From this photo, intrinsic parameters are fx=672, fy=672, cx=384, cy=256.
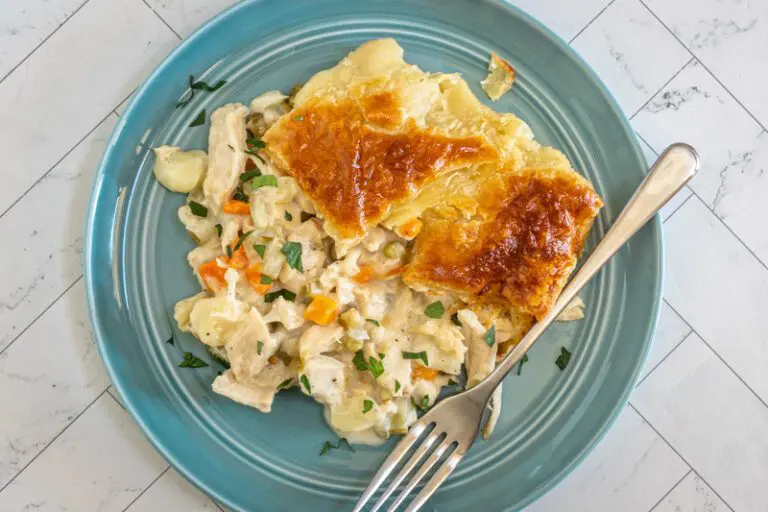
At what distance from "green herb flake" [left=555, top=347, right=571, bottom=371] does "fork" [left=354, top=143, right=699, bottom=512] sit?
10.5 inches

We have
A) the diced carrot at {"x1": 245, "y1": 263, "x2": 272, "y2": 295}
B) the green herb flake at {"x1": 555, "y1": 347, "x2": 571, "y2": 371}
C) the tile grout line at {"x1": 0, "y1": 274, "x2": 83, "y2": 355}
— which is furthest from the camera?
the tile grout line at {"x1": 0, "y1": 274, "x2": 83, "y2": 355}

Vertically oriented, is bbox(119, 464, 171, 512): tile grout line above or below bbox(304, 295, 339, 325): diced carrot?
below

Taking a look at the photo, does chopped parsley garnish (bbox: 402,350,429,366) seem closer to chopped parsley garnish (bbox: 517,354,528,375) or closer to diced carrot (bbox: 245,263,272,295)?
chopped parsley garnish (bbox: 517,354,528,375)

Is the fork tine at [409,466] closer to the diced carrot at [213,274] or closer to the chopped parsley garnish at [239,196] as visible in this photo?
the diced carrot at [213,274]

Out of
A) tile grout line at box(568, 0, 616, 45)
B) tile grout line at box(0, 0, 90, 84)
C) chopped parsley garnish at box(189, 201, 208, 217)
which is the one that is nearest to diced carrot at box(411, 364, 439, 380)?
chopped parsley garnish at box(189, 201, 208, 217)

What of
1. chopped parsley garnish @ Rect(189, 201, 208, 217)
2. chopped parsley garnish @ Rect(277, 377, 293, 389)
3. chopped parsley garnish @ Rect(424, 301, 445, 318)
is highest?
chopped parsley garnish @ Rect(424, 301, 445, 318)

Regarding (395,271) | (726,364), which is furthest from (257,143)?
(726,364)

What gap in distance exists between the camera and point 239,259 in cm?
349

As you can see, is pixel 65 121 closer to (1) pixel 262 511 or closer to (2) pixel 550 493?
(1) pixel 262 511

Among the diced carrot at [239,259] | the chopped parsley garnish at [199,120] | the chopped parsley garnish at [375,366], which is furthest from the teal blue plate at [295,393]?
the chopped parsley garnish at [375,366]

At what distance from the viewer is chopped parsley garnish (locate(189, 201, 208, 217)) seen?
360 centimetres

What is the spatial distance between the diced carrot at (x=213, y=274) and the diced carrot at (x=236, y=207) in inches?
11.1

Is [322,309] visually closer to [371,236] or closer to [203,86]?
[371,236]

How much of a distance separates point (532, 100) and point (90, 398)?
3.03 meters
